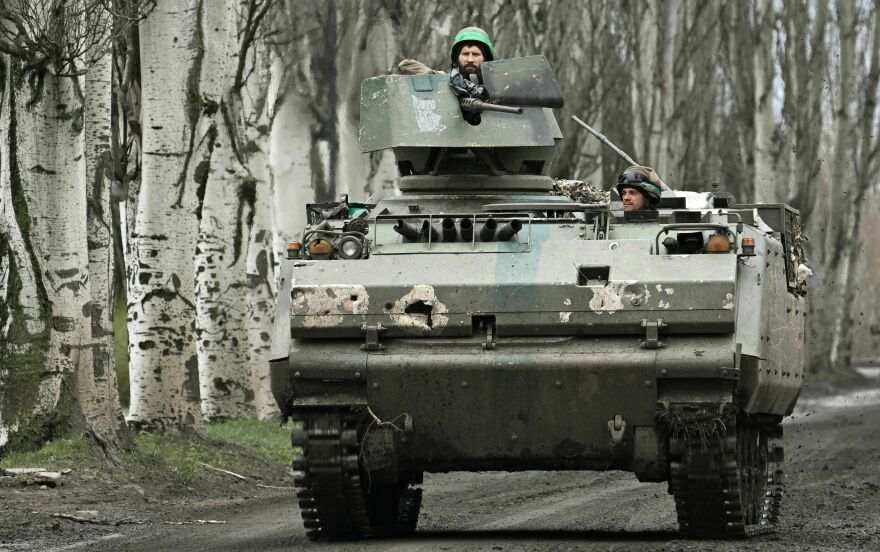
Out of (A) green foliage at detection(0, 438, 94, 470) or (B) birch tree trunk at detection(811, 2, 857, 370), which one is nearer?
(A) green foliage at detection(0, 438, 94, 470)

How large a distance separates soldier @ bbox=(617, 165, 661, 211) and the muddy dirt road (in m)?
2.25

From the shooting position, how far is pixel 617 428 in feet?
37.7

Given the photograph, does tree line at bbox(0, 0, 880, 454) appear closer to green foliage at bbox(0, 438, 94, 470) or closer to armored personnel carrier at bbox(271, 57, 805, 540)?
green foliage at bbox(0, 438, 94, 470)

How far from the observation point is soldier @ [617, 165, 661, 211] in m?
13.1

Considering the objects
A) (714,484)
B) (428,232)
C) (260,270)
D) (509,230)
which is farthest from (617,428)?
(260,270)

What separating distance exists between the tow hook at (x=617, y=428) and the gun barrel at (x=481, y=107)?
9.03 feet

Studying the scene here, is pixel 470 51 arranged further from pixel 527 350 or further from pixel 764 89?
pixel 764 89

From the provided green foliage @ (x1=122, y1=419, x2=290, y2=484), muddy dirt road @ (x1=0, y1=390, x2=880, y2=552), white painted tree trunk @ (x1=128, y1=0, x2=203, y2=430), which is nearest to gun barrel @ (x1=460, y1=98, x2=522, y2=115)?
muddy dirt road @ (x1=0, y1=390, x2=880, y2=552)

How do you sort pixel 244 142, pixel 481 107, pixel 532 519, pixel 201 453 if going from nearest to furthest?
1. pixel 481 107
2. pixel 532 519
3. pixel 201 453
4. pixel 244 142

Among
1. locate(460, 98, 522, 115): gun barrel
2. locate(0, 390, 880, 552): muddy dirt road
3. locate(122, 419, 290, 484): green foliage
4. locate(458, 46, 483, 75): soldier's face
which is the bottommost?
locate(0, 390, 880, 552): muddy dirt road

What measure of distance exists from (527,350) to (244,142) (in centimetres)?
1167

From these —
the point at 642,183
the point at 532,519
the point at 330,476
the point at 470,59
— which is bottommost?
the point at 532,519

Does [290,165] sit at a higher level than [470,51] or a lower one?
higher

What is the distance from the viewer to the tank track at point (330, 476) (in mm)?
11602
